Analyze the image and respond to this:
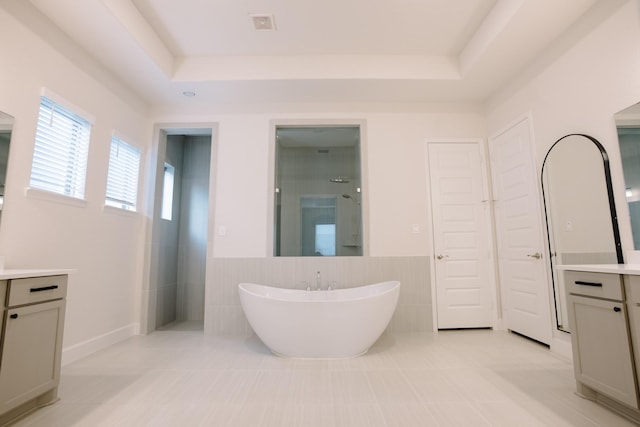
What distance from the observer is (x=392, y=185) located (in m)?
3.60

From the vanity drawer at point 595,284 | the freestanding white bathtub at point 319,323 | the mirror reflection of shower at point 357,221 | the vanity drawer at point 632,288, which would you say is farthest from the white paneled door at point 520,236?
the mirror reflection of shower at point 357,221

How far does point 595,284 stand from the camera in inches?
67.6

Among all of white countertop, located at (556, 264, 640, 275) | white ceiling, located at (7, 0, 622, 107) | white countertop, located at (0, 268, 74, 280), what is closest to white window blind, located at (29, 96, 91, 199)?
white ceiling, located at (7, 0, 622, 107)

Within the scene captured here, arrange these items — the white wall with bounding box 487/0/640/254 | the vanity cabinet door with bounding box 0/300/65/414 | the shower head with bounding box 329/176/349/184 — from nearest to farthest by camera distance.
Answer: the vanity cabinet door with bounding box 0/300/65/414 → the white wall with bounding box 487/0/640/254 → the shower head with bounding box 329/176/349/184

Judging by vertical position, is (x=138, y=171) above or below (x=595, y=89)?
below

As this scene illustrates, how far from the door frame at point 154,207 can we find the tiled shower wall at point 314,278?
0.86 feet

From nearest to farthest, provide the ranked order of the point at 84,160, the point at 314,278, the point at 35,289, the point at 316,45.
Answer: the point at 35,289, the point at 84,160, the point at 316,45, the point at 314,278

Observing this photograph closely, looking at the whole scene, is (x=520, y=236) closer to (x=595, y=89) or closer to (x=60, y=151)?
(x=595, y=89)

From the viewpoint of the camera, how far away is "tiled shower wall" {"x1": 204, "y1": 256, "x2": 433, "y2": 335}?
3373 millimetres

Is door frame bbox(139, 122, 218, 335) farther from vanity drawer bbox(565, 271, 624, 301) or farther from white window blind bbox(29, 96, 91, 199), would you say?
vanity drawer bbox(565, 271, 624, 301)

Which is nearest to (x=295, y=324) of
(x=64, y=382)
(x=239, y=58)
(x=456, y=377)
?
A: (x=456, y=377)

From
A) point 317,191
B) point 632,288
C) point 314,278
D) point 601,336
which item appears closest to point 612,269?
point 632,288

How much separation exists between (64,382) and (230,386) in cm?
122

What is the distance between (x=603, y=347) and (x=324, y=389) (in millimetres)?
1698
